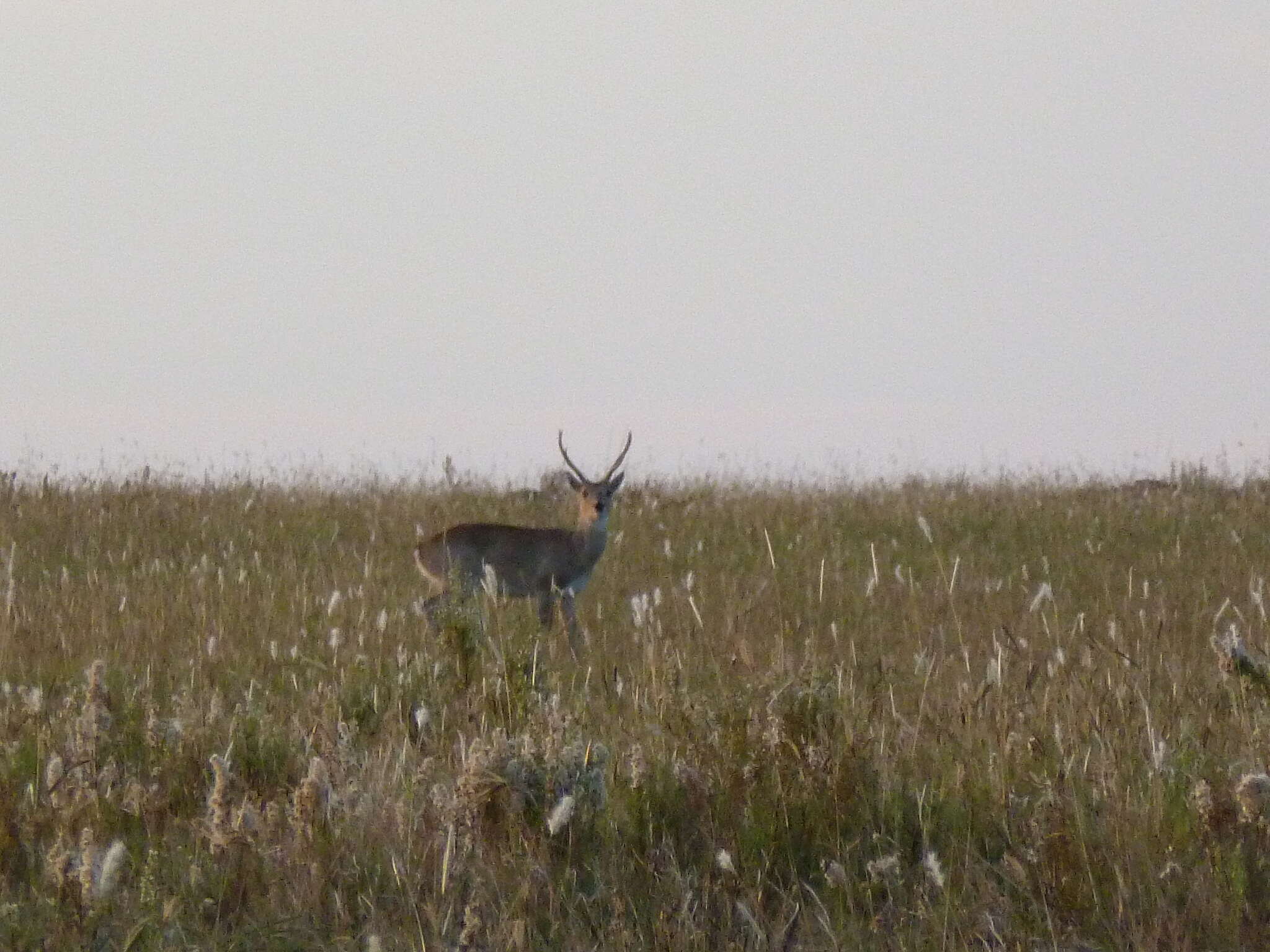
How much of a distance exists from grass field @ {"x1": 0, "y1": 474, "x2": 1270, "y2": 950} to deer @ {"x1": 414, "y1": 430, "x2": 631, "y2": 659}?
1120 mm

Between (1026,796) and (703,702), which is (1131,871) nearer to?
(1026,796)

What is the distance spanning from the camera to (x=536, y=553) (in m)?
9.65

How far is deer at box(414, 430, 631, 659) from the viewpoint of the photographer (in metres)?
9.27

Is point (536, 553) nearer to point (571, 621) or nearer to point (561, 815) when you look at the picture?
point (571, 621)

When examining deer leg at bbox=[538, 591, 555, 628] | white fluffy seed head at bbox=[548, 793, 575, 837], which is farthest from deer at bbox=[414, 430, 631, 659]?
white fluffy seed head at bbox=[548, 793, 575, 837]

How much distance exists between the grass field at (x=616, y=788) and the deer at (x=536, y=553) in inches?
44.1

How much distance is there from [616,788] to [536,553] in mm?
5540

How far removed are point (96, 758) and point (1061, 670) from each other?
11.9 ft

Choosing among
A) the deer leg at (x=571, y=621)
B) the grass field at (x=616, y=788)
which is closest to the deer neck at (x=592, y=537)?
the deer leg at (x=571, y=621)

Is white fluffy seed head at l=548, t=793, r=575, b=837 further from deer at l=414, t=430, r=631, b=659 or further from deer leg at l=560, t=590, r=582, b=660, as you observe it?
deer at l=414, t=430, r=631, b=659

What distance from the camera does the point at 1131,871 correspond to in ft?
11.8

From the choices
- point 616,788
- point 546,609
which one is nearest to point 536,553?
point 546,609

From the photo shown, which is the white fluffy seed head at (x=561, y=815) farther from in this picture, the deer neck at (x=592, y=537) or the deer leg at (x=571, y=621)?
the deer neck at (x=592, y=537)

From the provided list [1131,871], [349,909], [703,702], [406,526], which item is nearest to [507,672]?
[703,702]
